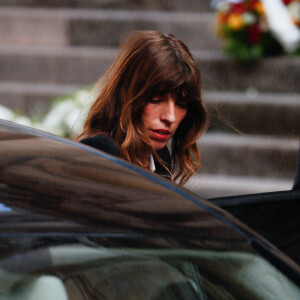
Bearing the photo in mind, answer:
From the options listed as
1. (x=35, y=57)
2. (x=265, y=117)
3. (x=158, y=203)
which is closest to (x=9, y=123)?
(x=158, y=203)

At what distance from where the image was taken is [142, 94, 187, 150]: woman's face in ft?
8.93

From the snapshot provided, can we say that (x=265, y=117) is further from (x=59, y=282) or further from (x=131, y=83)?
(x=59, y=282)

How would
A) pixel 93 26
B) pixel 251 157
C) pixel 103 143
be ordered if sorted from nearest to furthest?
pixel 103 143
pixel 251 157
pixel 93 26

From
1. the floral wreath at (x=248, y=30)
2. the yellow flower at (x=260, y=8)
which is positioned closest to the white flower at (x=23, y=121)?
the floral wreath at (x=248, y=30)

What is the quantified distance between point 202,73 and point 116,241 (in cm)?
531

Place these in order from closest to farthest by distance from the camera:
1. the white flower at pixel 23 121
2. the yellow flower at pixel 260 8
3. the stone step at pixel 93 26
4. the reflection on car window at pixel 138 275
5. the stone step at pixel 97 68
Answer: the reflection on car window at pixel 138 275 → the white flower at pixel 23 121 → the stone step at pixel 97 68 → the yellow flower at pixel 260 8 → the stone step at pixel 93 26

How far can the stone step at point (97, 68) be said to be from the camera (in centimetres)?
673

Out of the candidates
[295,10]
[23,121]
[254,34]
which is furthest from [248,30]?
[23,121]

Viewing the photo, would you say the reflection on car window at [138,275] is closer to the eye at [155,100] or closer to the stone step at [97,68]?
the eye at [155,100]

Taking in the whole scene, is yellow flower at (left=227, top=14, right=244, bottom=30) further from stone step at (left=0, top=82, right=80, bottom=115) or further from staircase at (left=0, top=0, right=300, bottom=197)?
stone step at (left=0, top=82, right=80, bottom=115)

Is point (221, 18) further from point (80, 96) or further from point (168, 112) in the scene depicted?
point (168, 112)

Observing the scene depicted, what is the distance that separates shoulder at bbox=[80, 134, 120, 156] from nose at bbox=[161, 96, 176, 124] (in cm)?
23

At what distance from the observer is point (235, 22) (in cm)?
693

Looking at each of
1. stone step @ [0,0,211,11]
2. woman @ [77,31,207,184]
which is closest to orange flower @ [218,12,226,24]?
stone step @ [0,0,211,11]
